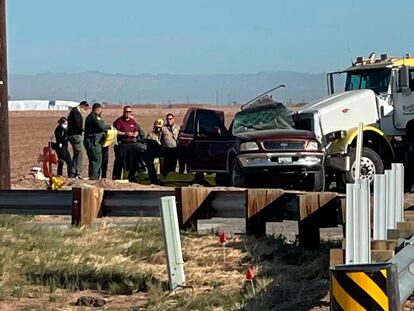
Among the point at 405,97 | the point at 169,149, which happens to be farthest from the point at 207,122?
the point at 405,97

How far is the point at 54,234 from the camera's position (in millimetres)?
11898

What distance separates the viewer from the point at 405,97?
67.4 ft

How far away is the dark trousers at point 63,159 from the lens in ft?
79.8

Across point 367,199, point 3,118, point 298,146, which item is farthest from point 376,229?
point 298,146

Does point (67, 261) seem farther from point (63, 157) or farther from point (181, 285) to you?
point (63, 157)

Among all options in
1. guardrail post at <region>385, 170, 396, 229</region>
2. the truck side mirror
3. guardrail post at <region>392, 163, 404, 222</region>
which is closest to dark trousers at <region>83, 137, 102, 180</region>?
the truck side mirror

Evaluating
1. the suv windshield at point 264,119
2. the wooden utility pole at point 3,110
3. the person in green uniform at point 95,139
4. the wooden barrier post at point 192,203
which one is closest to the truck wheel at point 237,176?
the suv windshield at point 264,119

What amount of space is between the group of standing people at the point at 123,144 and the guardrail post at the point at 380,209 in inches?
491

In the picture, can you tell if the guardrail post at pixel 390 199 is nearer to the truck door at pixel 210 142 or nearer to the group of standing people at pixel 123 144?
the truck door at pixel 210 142

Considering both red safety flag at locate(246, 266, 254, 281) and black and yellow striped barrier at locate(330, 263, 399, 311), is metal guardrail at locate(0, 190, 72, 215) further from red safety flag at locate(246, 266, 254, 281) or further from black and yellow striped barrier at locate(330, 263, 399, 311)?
black and yellow striped barrier at locate(330, 263, 399, 311)

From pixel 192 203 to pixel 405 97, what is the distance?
10002 mm

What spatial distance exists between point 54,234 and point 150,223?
1.27 meters

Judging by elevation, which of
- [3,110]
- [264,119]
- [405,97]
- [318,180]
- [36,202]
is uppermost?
[405,97]

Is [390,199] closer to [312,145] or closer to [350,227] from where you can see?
[350,227]
